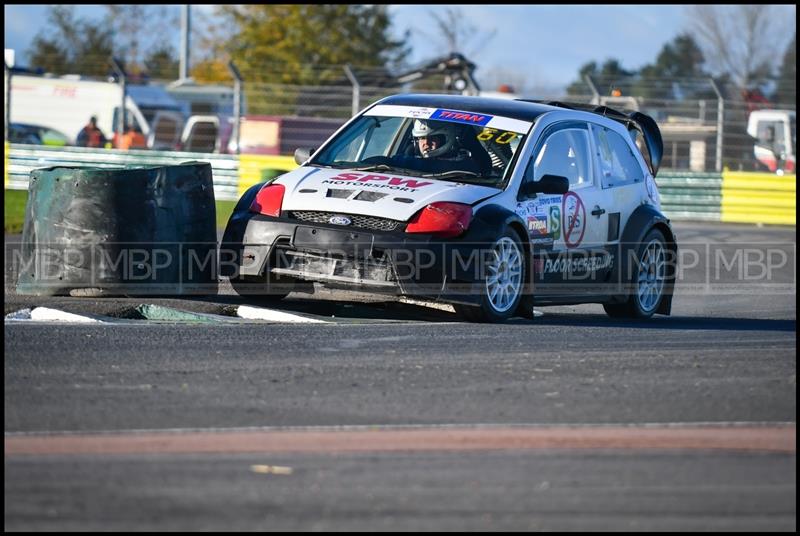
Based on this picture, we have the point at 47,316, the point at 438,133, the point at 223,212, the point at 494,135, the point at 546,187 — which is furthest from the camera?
the point at 223,212

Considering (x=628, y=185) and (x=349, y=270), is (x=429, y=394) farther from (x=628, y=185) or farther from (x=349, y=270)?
(x=628, y=185)

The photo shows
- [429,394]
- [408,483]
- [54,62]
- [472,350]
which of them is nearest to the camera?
[408,483]

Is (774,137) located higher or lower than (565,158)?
higher

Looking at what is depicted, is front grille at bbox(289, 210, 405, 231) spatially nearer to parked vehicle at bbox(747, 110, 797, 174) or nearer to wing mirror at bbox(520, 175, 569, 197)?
wing mirror at bbox(520, 175, 569, 197)

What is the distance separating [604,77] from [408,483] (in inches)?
837

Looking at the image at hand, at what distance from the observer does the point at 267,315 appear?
863cm

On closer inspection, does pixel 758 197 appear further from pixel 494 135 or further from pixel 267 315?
pixel 267 315

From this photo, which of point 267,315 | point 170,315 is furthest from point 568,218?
point 170,315

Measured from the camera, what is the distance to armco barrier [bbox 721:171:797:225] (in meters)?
22.9

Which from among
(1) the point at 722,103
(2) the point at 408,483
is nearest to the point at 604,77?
→ (1) the point at 722,103

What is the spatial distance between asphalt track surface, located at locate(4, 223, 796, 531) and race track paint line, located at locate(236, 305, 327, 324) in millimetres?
205

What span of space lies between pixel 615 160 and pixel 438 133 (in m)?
1.69

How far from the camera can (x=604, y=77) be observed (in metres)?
24.9

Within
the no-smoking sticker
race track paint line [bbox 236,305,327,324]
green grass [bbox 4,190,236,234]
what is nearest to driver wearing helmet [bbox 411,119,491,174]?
the no-smoking sticker
